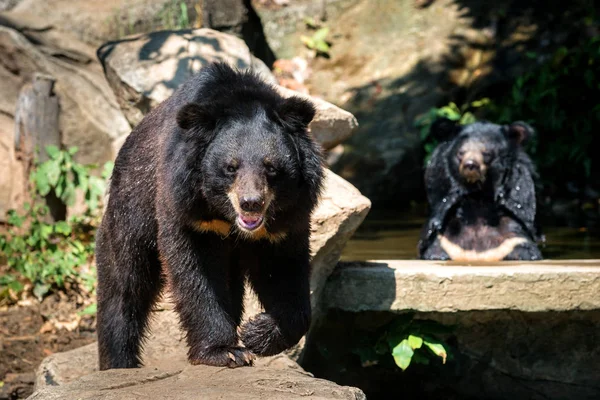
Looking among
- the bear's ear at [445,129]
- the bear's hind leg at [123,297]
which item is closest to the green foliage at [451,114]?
the bear's ear at [445,129]

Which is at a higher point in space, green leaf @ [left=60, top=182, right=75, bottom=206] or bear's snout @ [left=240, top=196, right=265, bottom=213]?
bear's snout @ [left=240, top=196, right=265, bottom=213]

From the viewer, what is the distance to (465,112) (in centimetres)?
1278

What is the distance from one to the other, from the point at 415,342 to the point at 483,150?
9.11 ft

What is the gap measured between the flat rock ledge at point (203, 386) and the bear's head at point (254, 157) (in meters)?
0.64

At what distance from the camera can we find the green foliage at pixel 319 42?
13.6m

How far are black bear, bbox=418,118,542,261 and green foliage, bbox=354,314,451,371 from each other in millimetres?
2118

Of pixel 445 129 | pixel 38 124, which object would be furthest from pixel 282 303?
pixel 445 129

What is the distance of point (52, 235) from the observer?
7465 mm

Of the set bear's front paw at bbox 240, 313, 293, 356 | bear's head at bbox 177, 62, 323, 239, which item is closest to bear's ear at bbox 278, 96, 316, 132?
bear's head at bbox 177, 62, 323, 239

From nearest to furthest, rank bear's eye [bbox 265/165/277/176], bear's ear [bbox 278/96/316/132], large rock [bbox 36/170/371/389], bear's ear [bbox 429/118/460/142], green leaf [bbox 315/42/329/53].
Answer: bear's eye [bbox 265/165/277/176] → bear's ear [bbox 278/96/316/132] → large rock [bbox 36/170/371/389] → bear's ear [bbox 429/118/460/142] → green leaf [bbox 315/42/329/53]

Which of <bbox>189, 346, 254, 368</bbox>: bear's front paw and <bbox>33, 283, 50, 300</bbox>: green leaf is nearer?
<bbox>189, 346, 254, 368</bbox>: bear's front paw

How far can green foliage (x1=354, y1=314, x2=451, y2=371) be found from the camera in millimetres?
5533

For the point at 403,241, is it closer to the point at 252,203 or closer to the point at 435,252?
the point at 435,252

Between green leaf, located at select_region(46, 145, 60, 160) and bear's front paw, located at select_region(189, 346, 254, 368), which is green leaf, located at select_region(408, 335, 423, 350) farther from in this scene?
green leaf, located at select_region(46, 145, 60, 160)
